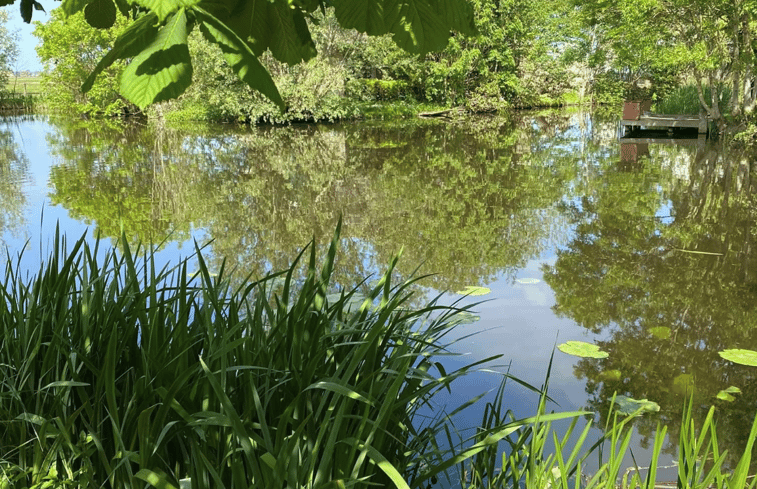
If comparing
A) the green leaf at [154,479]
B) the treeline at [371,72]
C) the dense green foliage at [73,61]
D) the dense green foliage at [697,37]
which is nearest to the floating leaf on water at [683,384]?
the green leaf at [154,479]

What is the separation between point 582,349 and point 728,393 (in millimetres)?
820

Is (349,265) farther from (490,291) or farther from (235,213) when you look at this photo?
(235,213)

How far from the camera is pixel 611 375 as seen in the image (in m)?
3.68

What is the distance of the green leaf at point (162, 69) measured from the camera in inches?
32.9

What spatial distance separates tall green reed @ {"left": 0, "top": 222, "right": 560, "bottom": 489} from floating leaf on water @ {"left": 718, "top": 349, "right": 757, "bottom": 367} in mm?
2426

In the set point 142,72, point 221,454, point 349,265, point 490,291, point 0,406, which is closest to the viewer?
point 142,72

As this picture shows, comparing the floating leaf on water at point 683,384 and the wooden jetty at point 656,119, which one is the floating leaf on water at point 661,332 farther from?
the wooden jetty at point 656,119

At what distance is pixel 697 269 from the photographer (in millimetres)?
5645

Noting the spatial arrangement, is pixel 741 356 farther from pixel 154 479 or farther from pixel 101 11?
pixel 101 11

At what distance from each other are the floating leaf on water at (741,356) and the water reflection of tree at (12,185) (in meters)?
6.65

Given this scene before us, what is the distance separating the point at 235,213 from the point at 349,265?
2.59m

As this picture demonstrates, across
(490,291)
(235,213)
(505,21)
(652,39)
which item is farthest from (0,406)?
(505,21)

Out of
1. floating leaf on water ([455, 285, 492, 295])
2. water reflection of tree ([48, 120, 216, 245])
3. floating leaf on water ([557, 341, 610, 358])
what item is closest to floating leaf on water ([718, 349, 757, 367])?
floating leaf on water ([557, 341, 610, 358])

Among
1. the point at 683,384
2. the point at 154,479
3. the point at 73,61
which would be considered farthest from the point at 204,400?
the point at 73,61
